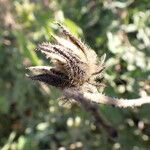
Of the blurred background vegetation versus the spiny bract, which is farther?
the blurred background vegetation

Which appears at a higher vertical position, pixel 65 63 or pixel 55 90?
pixel 65 63

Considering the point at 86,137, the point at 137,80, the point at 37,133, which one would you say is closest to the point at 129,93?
the point at 137,80

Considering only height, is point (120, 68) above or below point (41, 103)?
above

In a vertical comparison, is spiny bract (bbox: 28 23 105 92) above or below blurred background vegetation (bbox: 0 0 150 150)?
above

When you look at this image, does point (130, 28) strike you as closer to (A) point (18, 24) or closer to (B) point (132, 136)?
(B) point (132, 136)

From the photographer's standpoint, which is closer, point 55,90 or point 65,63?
point 65,63
